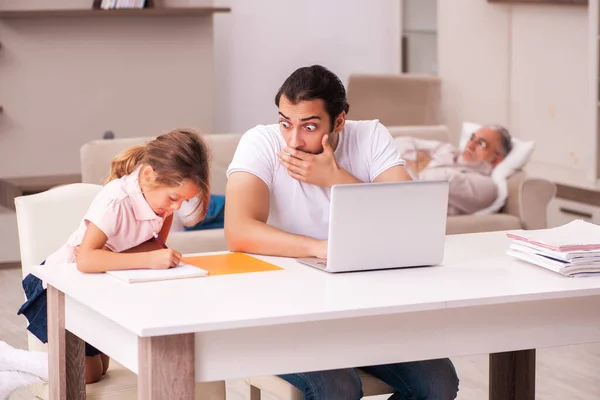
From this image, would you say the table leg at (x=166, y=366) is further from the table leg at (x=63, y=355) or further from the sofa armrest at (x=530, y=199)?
the sofa armrest at (x=530, y=199)

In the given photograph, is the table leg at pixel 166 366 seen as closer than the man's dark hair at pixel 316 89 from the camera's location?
Yes

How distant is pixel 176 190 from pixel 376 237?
486 mm

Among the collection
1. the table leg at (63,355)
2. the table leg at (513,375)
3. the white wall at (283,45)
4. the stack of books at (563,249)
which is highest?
the white wall at (283,45)


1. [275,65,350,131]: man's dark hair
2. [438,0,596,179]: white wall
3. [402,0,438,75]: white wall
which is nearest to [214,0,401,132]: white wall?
[402,0,438,75]: white wall

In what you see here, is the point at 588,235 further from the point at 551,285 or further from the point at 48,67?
the point at 48,67

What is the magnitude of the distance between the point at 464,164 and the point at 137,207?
8.69 ft

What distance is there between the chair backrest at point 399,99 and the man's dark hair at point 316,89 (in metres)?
3.84

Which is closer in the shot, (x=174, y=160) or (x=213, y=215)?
(x=174, y=160)

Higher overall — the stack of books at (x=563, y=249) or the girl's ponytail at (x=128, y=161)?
the girl's ponytail at (x=128, y=161)

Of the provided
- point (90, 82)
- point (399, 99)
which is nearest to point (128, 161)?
point (90, 82)

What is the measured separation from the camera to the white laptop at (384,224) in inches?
88.9

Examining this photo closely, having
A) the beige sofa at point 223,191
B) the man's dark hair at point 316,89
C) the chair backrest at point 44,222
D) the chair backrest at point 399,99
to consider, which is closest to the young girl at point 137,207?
the chair backrest at point 44,222

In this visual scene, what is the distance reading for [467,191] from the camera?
188 inches

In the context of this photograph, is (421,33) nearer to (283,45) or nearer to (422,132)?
(283,45)
